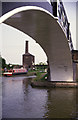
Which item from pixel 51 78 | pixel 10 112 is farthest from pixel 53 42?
pixel 10 112

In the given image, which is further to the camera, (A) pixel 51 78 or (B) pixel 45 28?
(A) pixel 51 78

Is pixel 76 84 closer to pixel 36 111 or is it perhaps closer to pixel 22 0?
pixel 36 111

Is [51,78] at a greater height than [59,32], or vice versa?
[59,32]

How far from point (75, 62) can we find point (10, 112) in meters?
14.7

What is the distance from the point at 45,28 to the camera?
40.5 ft

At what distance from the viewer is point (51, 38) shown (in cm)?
1534

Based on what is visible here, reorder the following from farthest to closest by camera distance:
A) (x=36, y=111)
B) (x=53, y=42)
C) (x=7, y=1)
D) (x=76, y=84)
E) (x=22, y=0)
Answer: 1. (x=76, y=84)
2. (x=53, y=42)
3. (x=36, y=111)
4. (x=22, y=0)
5. (x=7, y=1)

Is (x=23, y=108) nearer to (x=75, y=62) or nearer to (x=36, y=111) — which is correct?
(x=36, y=111)

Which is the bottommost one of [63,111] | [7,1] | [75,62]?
[63,111]

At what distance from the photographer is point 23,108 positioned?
33.2 feet

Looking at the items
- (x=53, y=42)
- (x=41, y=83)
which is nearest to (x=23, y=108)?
(x=53, y=42)

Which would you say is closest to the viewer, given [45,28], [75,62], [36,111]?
[36,111]

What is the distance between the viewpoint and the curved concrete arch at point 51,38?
10141 millimetres

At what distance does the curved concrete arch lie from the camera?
10.1 metres
